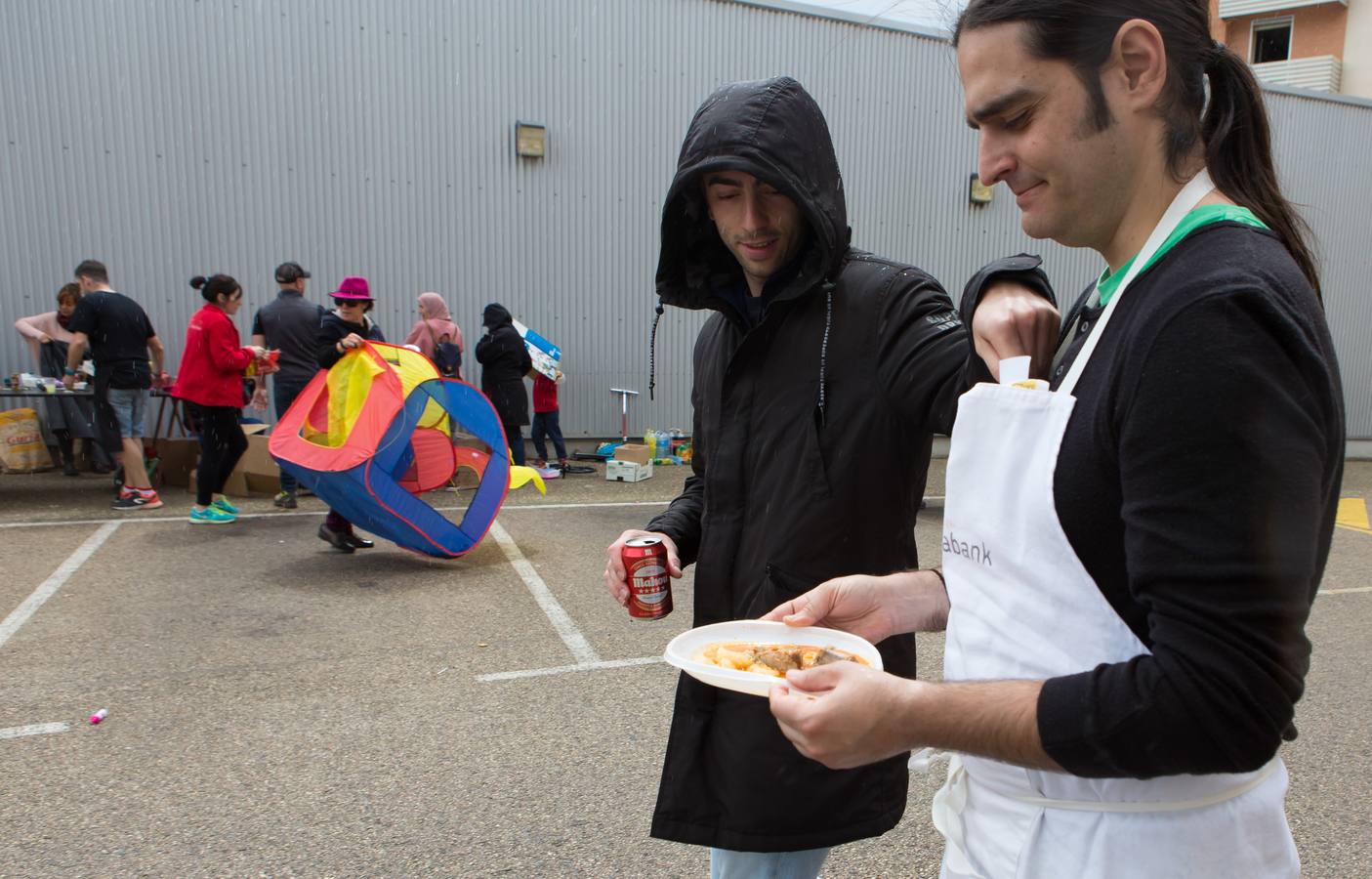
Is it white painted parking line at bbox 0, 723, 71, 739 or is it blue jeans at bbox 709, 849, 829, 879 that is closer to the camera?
blue jeans at bbox 709, 849, 829, 879

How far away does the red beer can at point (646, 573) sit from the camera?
6.82 feet

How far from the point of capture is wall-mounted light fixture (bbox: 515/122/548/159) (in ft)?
36.5

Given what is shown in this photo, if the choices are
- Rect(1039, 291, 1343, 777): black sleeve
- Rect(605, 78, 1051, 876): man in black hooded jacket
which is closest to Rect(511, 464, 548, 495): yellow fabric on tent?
Rect(605, 78, 1051, 876): man in black hooded jacket

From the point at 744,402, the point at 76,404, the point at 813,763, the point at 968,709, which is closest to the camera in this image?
the point at 968,709

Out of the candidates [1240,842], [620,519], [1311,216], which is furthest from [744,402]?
[1311,216]

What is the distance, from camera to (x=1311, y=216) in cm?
1365

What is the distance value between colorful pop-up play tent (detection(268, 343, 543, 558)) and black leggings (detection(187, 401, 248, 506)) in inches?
63.0

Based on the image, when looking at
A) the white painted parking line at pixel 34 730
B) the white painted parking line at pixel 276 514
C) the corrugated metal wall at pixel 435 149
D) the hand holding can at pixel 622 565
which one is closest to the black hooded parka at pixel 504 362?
the corrugated metal wall at pixel 435 149

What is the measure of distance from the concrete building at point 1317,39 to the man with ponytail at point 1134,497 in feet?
94.1

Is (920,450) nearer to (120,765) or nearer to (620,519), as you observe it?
(120,765)

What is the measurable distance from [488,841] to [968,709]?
2.44m

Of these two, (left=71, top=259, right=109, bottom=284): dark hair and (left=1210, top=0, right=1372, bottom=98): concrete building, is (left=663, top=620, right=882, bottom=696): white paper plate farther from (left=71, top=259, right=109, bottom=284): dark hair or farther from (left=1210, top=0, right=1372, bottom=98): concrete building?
(left=1210, top=0, right=1372, bottom=98): concrete building

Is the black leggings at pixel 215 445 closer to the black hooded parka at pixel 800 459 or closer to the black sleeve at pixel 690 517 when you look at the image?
the black sleeve at pixel 690 517

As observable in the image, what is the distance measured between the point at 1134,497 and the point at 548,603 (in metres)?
4.90
